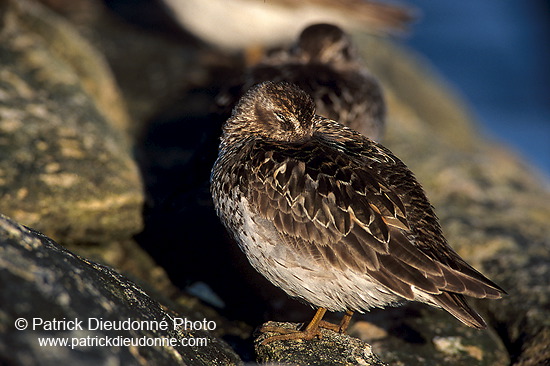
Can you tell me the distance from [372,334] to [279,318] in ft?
2.32

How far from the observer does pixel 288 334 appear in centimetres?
405

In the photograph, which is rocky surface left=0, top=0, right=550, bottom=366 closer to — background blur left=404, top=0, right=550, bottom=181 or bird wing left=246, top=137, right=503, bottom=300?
bird wing left=246, top=137, right=503, bottom=300

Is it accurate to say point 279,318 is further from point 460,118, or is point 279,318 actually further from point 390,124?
point 460,118

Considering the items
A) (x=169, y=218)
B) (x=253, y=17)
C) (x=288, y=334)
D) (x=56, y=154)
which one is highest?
(x=253, y=17)

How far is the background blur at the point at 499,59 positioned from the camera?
16109 millimetres

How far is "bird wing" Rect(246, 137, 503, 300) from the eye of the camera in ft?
12.1

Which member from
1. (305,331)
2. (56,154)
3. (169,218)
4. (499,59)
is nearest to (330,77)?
(169,218)

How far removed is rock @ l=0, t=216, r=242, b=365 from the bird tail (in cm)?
139

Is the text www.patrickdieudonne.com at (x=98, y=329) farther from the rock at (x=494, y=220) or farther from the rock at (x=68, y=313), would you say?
the rock at (x=494, y=220)

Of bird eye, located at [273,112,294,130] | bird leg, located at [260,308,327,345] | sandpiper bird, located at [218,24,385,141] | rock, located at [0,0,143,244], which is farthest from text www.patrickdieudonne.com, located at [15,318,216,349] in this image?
sandpiper bird, located at [218,24,385,141]

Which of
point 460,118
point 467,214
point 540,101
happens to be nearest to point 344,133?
point 467,214

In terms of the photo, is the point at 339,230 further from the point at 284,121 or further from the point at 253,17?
the point at 253,17

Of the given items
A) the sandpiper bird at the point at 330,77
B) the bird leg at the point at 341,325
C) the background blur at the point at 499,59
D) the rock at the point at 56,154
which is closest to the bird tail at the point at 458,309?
the bird leg at the point at 341,325

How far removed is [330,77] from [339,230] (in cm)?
291
